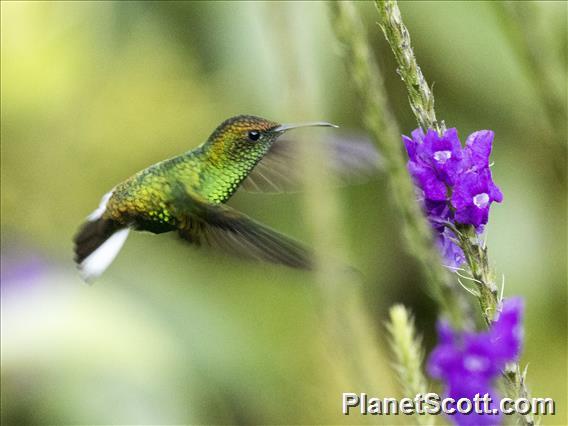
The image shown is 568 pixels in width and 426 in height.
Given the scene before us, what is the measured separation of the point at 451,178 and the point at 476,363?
0.32 m

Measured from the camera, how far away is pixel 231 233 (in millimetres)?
1557

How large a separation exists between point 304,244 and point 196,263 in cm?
368

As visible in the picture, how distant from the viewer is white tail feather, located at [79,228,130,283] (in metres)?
1.75

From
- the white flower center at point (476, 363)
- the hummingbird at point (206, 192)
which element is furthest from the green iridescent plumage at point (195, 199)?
the white flower center at point (476, 363)

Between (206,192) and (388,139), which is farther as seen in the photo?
(206,192)

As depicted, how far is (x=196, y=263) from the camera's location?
4.90 metres

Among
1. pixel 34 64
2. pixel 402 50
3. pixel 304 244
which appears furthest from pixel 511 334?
pixel 34 64

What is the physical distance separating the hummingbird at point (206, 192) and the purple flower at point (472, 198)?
1.51 feet

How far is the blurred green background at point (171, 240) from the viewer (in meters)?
4.19

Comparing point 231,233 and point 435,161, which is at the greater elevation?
point 435,161

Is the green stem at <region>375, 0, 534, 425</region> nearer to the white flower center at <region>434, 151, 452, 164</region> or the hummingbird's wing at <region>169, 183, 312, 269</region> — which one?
the white flower center at <region>434, 151, 452, 164</region>

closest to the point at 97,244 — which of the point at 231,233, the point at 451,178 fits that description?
the point at 231,233

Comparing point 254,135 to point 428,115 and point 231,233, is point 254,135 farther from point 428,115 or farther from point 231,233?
point 428,115

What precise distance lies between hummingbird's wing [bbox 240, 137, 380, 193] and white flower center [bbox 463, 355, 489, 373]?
0.69 meters
